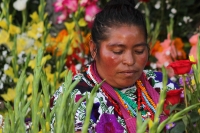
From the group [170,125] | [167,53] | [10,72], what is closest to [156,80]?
[170,125]

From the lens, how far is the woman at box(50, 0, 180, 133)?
2021 mm

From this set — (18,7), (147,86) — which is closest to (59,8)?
(18,7)

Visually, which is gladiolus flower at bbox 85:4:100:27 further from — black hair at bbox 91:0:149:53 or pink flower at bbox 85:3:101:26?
black hair at bbox 91:0:149:53

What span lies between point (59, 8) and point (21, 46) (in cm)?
45

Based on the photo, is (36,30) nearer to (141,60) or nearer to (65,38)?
(65,38)

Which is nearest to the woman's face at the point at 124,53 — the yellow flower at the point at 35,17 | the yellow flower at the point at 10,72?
the yellow flower at the point at 10,72

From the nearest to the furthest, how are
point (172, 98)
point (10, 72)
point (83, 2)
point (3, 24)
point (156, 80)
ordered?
point (172, 98) → point (156, 80) → point (10, 72) → point (3, 24) → point (83, 2)

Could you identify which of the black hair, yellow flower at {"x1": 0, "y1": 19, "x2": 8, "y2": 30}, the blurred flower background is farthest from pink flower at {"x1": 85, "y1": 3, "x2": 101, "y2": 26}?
the black hair

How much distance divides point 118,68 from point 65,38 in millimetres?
1180

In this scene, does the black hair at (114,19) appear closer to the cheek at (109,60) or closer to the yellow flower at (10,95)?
the cheek at (109,60)

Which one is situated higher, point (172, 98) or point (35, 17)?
point (35, 17)

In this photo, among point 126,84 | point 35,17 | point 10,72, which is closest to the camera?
point 126,84

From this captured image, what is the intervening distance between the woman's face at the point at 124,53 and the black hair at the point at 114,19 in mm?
20

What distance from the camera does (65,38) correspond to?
3.18 m
